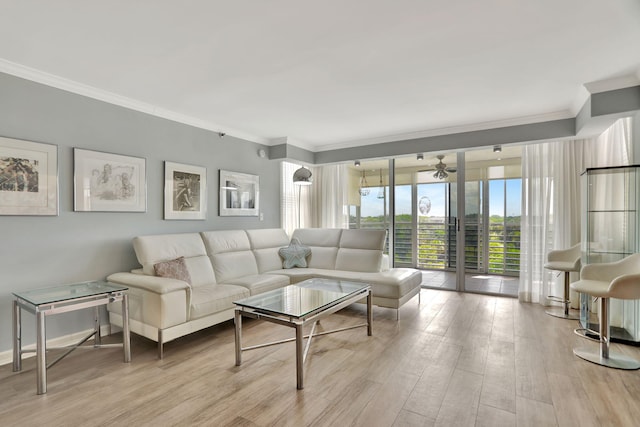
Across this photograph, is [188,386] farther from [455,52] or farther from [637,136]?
[637,136]

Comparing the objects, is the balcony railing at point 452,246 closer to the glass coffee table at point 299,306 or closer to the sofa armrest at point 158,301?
the glass coffee table at point 299,306

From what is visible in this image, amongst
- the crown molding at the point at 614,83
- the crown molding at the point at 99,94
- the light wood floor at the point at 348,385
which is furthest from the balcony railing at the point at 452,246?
the crown molding at the point at 99,94

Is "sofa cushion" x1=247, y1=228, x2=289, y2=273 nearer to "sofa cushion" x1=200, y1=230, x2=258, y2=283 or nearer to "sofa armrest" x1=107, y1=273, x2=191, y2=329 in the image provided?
"sofa cushion" x1=200, y1=230, x2=258, y2=283

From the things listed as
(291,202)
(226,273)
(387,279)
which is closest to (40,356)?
(226,273)

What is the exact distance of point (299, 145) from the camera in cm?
561

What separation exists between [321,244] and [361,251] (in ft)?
2.36

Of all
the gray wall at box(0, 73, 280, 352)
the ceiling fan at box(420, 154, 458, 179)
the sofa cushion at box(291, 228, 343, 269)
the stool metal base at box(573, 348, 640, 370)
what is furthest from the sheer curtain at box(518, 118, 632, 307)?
the gray wall at box(0, 73, 280, 352)

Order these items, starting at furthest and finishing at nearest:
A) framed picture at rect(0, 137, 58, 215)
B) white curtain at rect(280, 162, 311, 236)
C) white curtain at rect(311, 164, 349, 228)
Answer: white curtain at rect(311, 164, 349, 228), white curtain at rect(280, 162, 311, 236), framed picture at rect(0, 137, 58, 215)

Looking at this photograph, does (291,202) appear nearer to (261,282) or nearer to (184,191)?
(184,191)

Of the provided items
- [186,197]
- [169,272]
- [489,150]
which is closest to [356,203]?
A: [489,150]

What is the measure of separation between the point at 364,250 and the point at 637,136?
3.17 metres

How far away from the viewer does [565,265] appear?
3912mm

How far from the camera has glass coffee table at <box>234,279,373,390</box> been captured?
232 centimetres

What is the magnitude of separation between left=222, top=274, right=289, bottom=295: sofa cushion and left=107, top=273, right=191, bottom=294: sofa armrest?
83cm
